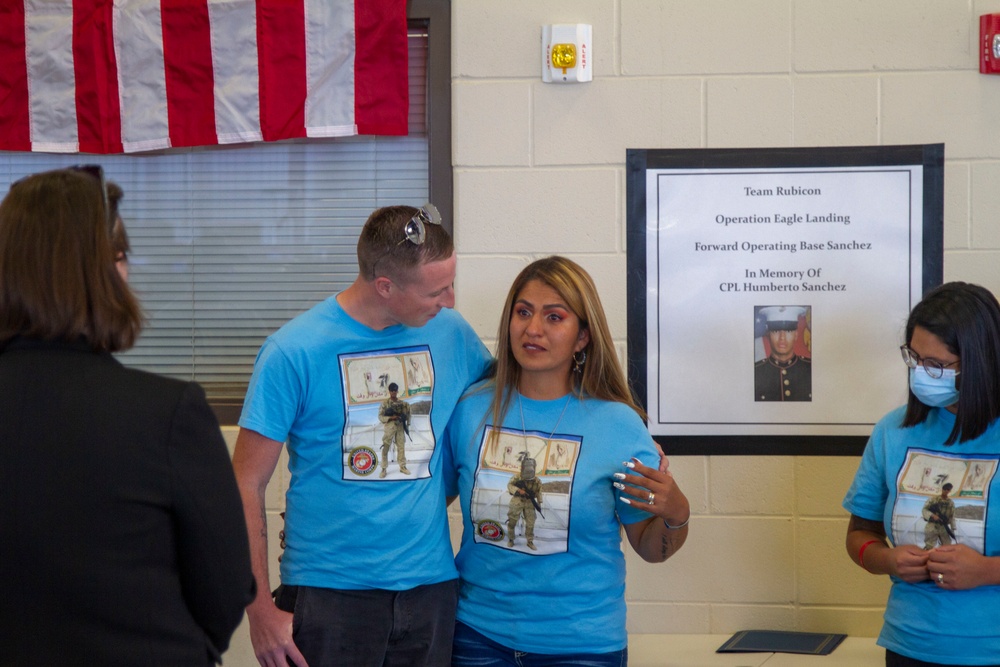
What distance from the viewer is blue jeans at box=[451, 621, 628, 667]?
6.24ft

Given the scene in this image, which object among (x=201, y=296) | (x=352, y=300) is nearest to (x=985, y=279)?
(x=352, y=300)

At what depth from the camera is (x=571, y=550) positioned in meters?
1.93

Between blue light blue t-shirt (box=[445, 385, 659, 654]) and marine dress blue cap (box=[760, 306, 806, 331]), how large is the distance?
946mm

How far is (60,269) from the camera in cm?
123

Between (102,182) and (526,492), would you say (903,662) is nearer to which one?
(526,492)

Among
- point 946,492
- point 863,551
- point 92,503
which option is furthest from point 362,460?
point 946,492

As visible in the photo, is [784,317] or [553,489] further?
[784,317]

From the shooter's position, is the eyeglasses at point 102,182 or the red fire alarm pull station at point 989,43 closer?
the eyeglasses at point 102,182

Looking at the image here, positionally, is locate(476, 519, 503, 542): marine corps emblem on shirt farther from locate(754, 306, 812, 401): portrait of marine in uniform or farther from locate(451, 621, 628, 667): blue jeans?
locate(754, 306, 812, 401): portrait of marine in uniform

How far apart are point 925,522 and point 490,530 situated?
0.87m

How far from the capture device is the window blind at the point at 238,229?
2.99 metres

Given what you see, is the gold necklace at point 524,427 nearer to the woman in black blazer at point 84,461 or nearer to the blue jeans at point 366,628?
the blue jeans at point 366,628

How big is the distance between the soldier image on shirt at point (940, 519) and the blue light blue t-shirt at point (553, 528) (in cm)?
56

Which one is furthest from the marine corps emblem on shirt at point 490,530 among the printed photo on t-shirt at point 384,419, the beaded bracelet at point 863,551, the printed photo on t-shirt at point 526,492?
the beaded bracelet at point 863,551
